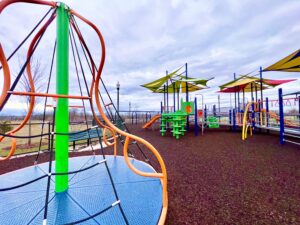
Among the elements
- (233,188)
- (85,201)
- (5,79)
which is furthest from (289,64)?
(5,79)

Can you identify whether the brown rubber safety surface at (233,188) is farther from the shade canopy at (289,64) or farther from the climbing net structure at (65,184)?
the shade canopy at (289,64)

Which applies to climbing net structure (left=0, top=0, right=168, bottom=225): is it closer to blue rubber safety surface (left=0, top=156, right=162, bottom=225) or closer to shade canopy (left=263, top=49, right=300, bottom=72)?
blue rubber safety surface (left=0, top=156, right=162, bottom=225)

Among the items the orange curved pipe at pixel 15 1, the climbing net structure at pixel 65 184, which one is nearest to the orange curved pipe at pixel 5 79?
the climbing net structure at pixel 65 184

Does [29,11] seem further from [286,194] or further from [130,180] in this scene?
[286,194]

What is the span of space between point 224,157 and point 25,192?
403cm

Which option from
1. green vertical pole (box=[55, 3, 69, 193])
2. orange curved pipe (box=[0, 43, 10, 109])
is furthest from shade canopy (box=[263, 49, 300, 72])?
orange curved pipe (box=[0, 43, 10, 109])

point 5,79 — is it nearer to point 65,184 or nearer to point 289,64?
point 65,184

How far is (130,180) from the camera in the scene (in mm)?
2219

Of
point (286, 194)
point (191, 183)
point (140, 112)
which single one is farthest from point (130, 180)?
point (140, 112)

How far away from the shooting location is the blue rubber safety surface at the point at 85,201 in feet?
4.59

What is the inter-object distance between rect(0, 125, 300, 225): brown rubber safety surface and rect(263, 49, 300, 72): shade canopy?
132 inches

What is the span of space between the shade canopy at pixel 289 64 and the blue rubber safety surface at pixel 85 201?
20.9 feet

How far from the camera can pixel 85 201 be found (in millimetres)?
1649

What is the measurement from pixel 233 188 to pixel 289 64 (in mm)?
6249
